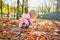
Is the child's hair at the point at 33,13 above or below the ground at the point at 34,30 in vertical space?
above

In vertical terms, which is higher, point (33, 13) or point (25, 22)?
point (33, 13)

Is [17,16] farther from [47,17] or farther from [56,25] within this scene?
[56,25]

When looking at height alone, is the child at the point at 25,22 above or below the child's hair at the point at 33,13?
below

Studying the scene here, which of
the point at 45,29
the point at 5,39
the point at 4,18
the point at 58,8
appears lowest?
the point at 5,39

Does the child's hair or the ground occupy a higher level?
the child's hair

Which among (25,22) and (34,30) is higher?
(25,22)

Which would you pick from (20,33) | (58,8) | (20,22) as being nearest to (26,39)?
(20,33)

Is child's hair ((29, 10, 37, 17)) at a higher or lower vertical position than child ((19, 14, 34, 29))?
higher

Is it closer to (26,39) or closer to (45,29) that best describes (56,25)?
(45,29)

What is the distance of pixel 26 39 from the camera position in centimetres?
128

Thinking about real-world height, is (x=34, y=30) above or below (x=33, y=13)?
below

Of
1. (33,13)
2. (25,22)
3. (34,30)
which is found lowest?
(34,30)

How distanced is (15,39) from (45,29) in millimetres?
399

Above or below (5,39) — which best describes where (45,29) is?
above
